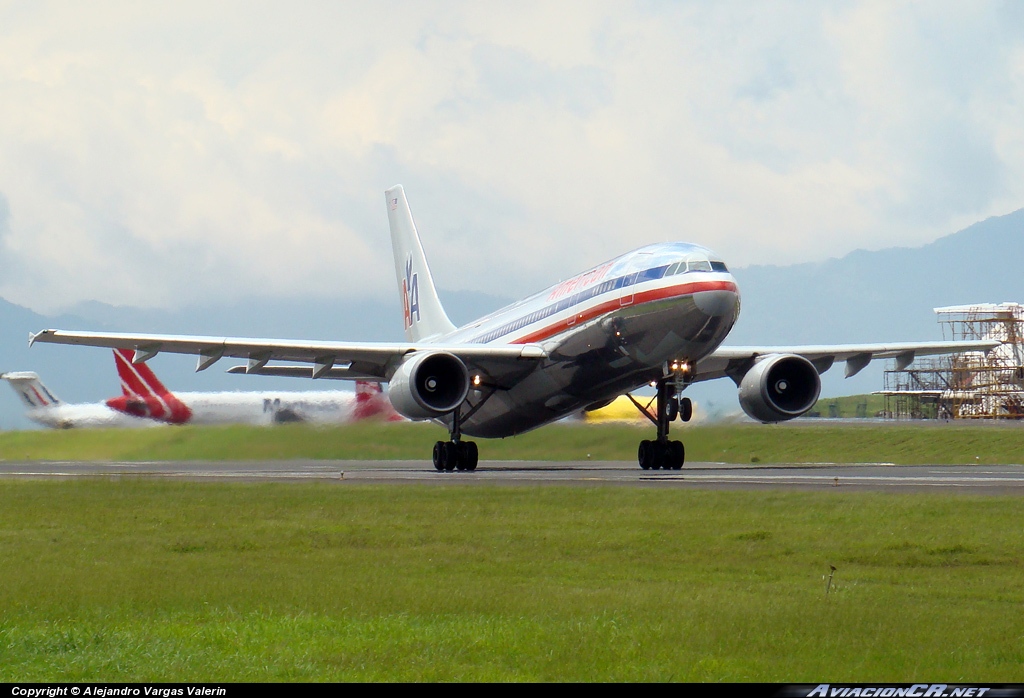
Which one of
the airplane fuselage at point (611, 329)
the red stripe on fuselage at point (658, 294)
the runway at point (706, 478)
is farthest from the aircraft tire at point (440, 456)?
the red stripe on fuselage at point (658, 294)

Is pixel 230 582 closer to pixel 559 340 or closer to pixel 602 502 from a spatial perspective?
pixel 602 502

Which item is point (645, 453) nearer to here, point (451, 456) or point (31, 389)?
point (451, 456)

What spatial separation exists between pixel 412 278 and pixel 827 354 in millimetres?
17481

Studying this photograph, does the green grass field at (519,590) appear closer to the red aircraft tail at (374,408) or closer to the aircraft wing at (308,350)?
the aircraft wing at (308,350)

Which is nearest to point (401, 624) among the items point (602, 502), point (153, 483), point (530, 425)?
point (602, 502)

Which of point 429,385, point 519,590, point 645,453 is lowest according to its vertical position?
point 519,590

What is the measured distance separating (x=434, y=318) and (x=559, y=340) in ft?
44.8

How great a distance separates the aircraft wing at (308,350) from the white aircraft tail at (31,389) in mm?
35889

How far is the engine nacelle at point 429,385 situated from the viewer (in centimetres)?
3117

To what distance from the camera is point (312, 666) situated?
7.82 metres

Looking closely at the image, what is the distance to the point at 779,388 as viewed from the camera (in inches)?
1332

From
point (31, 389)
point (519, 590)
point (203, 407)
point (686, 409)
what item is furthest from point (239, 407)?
point (519, 590)

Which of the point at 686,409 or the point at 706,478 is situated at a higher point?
the point at 686,409

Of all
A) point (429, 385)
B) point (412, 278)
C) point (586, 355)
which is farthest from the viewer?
point (412, 278)
